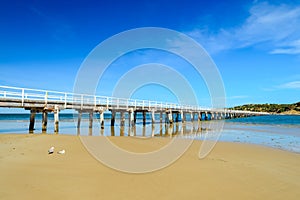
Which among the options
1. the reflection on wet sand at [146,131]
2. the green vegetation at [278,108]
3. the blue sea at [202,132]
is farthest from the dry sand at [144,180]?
the green vegetation at [278,108]

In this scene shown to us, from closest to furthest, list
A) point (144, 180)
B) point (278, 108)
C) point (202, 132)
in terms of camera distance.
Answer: point (144, 180) < point (202, 132) < point (278, 108)

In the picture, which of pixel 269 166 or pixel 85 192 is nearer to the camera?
pixel 85 192

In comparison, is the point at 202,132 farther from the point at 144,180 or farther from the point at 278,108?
the point at 278,108

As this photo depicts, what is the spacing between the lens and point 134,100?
2353cm

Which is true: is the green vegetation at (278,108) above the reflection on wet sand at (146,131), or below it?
above

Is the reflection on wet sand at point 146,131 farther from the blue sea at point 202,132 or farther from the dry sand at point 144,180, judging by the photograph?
the dry sand at point 144,180

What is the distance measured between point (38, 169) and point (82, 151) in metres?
2.34

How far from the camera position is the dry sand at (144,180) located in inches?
150

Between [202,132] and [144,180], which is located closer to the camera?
[144,180]

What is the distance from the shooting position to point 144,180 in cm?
454

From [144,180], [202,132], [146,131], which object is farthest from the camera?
[146,131]

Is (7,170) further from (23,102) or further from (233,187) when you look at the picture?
(23,102)

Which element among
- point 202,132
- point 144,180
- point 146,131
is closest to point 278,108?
point 202,132

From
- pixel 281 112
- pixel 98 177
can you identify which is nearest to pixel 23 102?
pixel 98 177
